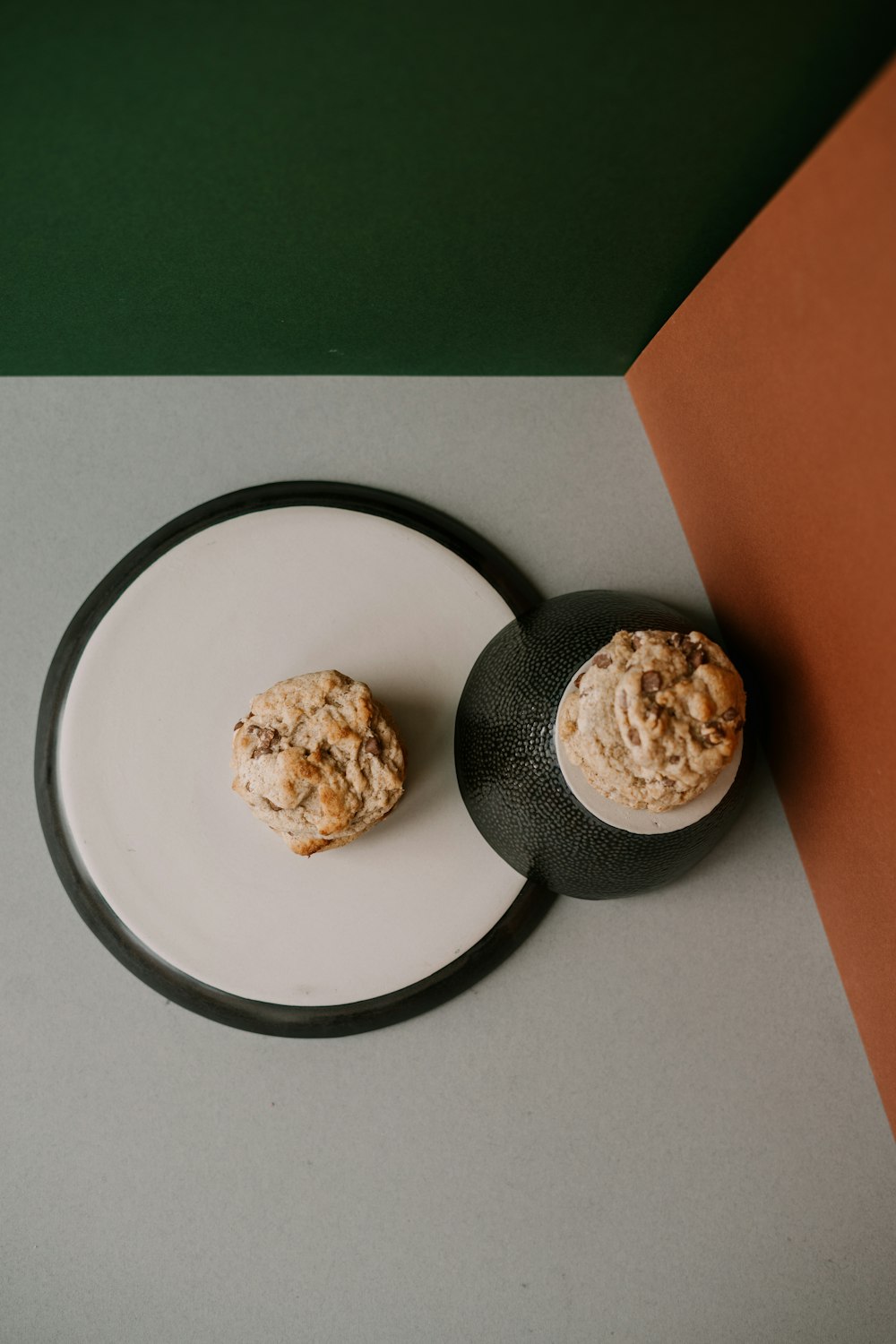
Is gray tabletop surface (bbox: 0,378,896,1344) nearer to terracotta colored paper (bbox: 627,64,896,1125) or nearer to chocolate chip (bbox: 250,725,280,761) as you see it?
terracotta colored paper (bbox: 627,64,896,1125)

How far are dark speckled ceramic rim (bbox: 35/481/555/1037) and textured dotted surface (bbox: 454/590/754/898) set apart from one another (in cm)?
13

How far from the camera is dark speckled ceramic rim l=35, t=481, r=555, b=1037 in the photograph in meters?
0.94

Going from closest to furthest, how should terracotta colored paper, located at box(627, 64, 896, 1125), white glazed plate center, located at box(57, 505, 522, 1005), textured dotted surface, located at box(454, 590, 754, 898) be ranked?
terracotta colored paper, located at box(627, 64, 896, 1125) < textured dotted surface, located at box(454, 590, 754, 898) < white glazed plate center, located at box(57, 505, 522, 1005)

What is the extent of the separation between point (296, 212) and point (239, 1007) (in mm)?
901

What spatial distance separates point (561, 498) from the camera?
1.08 metres

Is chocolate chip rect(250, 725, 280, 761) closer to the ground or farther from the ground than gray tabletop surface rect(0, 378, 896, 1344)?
farther from the ground

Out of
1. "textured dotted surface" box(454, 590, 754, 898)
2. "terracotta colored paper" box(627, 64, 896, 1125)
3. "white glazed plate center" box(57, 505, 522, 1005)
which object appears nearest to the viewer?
"terracotta colored paper" box(627, 64, 896, 1125)

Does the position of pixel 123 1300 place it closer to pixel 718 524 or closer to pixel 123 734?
pixel 123 734

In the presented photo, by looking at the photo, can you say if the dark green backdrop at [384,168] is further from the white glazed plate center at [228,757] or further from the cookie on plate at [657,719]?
the cookie on plate at [657,719]

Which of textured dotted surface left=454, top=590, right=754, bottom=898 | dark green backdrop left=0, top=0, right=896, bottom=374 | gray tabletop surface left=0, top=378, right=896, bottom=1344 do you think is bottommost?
gray tabletop surface left=0, top=378, right=896, bottom=1344

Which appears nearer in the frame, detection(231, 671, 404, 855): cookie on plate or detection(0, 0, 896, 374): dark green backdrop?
detection(0, 0, 896, 374): dark green backdrop

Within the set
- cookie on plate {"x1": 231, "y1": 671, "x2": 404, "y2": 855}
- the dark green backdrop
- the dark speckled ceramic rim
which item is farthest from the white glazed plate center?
the dark green backdrop

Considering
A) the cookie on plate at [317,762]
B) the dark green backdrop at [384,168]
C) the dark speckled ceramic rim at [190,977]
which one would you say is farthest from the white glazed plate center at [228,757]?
the dark green backdrop at [384,168]

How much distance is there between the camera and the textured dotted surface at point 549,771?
2.58ft
